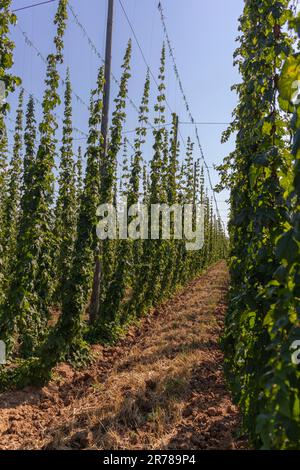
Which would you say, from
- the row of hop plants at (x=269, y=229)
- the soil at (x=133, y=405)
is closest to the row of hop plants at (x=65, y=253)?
the soil at (x=133, y=405)

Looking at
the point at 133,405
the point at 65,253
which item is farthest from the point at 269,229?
the point at 65,253

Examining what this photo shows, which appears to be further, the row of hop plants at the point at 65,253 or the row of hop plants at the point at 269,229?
the row of hop plants at the point at 65,253

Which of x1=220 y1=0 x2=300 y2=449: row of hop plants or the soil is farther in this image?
the soil

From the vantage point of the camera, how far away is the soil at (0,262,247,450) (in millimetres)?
4051

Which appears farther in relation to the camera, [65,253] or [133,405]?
[65,253]

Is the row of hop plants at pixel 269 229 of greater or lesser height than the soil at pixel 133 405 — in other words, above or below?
above

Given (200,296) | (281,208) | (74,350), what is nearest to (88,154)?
(74,350)

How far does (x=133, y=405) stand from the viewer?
15.7 feet

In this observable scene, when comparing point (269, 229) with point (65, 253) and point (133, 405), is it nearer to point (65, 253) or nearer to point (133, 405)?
point (133, 405)

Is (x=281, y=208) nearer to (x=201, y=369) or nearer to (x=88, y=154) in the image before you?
(x=201, y=369)

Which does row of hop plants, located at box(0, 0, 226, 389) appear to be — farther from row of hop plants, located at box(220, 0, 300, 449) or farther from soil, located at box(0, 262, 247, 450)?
row of hop plants, located at box(220, 0, 300, 449)

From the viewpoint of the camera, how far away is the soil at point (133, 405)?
4051 mm

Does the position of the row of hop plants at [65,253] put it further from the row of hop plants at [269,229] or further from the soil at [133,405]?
the row of hop plants at [269,229]

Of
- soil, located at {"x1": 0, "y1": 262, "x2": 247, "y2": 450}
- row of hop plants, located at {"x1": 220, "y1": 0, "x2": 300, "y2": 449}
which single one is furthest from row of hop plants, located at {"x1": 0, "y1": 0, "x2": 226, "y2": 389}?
row of hop plants, located at {"x1": 220, "y1": 0, "x2": 300, "y2": 449}
